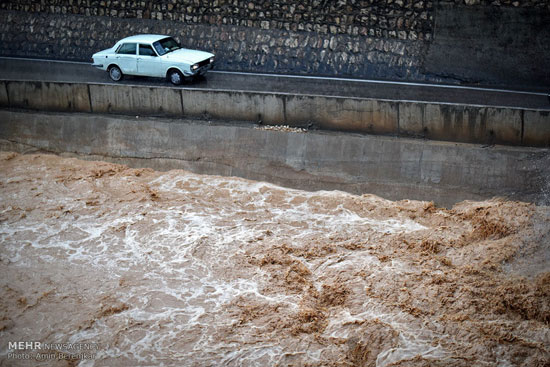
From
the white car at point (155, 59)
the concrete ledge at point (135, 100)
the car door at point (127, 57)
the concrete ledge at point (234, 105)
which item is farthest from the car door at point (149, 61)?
the concrete ledge at point (234, 105)

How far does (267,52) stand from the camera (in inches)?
861

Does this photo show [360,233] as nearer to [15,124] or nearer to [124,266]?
[124,266]

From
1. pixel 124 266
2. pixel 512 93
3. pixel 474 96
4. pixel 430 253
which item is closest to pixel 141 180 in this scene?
pixel 124 266

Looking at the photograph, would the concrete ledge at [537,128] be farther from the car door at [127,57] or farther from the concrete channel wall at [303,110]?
the car door at [127,57]

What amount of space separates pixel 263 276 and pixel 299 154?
527 centimetres

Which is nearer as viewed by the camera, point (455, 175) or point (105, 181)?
point (455, 175)

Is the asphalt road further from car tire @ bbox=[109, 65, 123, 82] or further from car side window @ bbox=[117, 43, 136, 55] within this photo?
car side window @ bbox=[117, 43, 136, 55]

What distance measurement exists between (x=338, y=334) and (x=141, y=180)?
8.85 meters

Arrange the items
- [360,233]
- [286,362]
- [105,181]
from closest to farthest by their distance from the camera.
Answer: [286,362], [360,233], [105,181]

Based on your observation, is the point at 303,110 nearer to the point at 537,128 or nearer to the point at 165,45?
the point at 165,45

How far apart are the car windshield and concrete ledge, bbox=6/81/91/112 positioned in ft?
8.50

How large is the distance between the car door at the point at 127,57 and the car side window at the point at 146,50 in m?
0.22

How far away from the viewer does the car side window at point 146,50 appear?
2030 cm

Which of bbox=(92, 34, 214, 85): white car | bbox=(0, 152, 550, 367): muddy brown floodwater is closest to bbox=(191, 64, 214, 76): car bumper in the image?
bbox=(92, 34, 214, 85): white car
